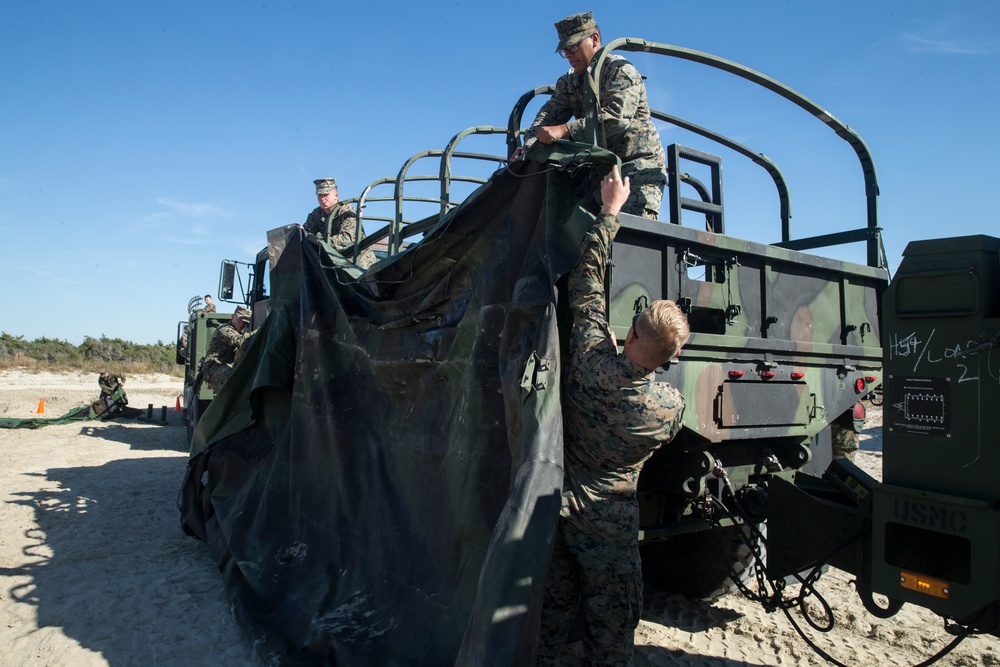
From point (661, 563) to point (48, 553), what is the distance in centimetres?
438

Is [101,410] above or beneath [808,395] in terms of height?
beneath

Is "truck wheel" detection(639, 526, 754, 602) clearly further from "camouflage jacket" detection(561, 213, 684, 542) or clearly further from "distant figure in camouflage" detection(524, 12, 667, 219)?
"distant figure in camouflage" detection(524, 12, 667, 219)

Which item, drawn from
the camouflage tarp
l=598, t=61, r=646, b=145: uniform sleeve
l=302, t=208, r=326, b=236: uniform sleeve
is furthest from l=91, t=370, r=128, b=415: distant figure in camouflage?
l=598, t=61, r=646, b=145: uniform sleeve

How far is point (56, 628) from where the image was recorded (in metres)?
3.94

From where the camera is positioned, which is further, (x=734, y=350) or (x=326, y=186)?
(x=326, y=186)

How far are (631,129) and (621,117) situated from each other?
45cm

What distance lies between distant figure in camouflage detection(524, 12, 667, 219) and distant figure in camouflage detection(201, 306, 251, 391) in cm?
476

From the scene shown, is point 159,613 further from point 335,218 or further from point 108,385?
point 108,385

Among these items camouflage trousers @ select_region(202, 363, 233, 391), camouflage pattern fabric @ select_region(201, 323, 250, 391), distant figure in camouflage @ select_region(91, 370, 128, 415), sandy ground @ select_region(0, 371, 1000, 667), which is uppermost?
camouflage pattern fabric @ select_region(201, 323, 250, 391)

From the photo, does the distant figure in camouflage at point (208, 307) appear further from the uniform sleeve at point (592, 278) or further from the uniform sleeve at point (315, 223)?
the uniform sleeve at point (592, 278)

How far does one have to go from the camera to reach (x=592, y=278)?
115 inches

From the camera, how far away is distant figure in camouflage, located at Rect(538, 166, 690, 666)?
102 inches

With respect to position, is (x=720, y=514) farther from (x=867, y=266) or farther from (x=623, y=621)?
(x=867, y=266)

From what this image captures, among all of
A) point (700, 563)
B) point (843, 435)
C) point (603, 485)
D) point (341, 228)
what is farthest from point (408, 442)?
point (341, 228)
